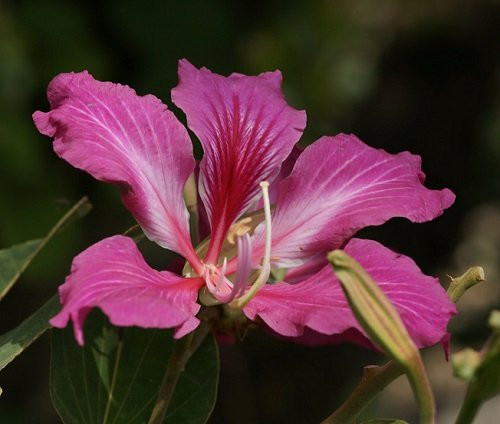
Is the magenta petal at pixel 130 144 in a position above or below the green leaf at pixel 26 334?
above

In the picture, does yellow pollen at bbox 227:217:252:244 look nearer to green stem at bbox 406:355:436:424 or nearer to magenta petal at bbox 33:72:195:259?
magenta petal at bbox 33:72:195:259

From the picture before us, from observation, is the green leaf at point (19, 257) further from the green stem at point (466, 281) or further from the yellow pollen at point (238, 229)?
the green stem at point (466, 281)

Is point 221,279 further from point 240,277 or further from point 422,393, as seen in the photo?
point 422,393

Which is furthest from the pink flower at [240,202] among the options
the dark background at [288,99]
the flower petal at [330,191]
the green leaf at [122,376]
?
the dark background at [288,99]

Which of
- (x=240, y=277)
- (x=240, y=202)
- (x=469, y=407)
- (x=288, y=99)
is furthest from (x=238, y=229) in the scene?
(x=288, y=99)

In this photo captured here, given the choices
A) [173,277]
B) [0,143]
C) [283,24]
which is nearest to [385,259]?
Result: [173,277]

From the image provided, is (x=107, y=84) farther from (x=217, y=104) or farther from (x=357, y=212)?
(x=357, y=212)
